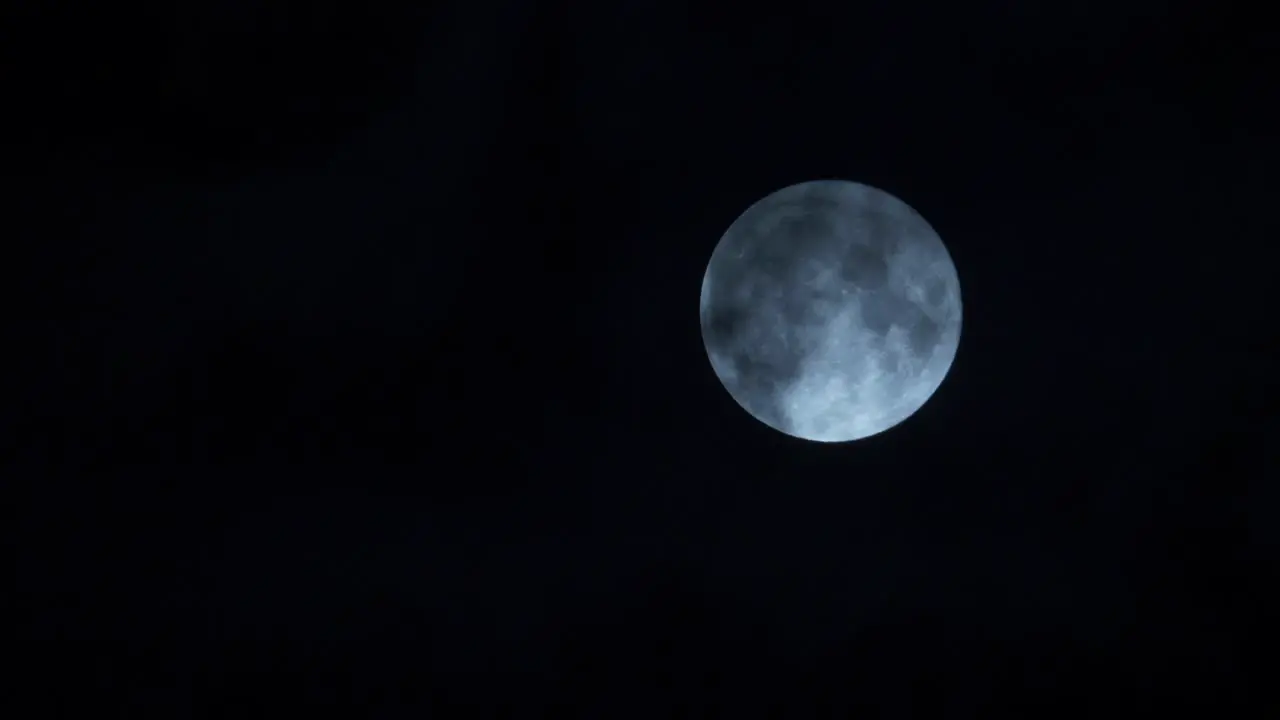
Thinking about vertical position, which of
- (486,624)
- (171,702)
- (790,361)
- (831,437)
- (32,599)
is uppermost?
(790,361)

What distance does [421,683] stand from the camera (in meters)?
8.15

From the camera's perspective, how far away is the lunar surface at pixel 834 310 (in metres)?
7.46

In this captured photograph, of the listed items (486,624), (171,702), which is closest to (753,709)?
(486,624)

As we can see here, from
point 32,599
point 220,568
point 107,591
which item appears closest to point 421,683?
point 220,568

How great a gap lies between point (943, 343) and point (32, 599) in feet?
40.6

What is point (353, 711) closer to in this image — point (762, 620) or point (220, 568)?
point (220, 568)

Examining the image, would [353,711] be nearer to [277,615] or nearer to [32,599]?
[277,615]

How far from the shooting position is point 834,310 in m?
7.46

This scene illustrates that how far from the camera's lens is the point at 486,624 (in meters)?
8.17

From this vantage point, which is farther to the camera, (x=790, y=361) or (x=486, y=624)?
(x=486, y=624)

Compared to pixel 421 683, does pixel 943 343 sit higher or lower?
higher

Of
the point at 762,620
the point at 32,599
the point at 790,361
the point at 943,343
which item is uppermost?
the point at 943,343

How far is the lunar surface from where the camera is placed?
7457mm

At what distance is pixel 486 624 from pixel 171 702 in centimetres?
429
